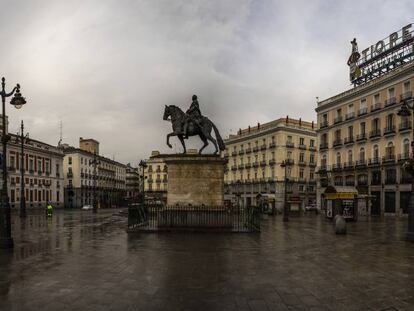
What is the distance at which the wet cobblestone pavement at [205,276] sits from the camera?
23.5ft

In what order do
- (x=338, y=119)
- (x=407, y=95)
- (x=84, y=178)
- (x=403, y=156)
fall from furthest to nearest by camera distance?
1. (x=84, y=178)
2. (x=338, y=119)
3. (x=403, y=156)
4. (x=407, y=95)

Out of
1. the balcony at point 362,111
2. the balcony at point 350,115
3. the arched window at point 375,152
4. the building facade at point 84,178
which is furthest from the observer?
the building facade at point 84,178

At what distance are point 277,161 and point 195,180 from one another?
195 ft

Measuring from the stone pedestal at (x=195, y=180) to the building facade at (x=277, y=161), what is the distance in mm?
54577

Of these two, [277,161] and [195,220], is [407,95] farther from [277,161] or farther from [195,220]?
[195,220]

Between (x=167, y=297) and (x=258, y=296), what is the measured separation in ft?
5.65

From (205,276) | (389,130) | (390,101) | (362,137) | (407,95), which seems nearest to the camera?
(205,276)

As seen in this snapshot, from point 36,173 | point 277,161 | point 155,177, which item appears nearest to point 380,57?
point 277,161

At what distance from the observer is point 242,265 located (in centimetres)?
1074

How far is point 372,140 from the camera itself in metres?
53.1

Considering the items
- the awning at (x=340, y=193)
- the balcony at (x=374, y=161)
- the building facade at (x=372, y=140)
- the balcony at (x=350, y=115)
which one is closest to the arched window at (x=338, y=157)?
the building facade at (x=372, y=140)

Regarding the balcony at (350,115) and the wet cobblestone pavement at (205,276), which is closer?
the wet cobblestone pavement at (205,276)

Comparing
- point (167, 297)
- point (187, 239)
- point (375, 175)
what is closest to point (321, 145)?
point (375, 175)

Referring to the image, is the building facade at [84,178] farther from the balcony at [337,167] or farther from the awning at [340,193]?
the awning at [340,193]
